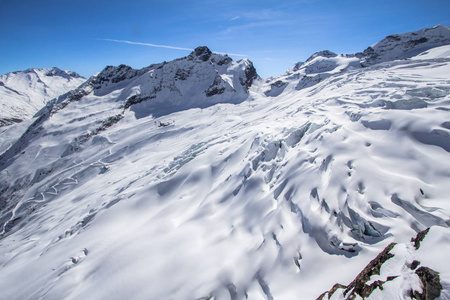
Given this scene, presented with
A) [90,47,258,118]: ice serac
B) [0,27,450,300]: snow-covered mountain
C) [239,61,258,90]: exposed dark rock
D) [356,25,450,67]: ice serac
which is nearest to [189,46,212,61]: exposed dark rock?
[90,47,258,118]: ice serac

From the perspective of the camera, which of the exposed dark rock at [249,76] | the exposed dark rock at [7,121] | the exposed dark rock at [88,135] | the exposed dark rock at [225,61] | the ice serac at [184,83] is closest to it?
the exposed dark rock at [88,135]

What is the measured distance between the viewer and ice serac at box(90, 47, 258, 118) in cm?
5256

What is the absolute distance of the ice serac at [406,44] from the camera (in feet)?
166

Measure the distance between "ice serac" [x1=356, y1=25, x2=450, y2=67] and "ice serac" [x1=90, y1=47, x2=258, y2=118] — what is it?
33.4 metres

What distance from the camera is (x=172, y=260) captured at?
5.66m

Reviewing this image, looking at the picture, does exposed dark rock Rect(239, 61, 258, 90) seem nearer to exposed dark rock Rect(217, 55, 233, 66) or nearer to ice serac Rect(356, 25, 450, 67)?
exposed dark rock Rect(217, 55, 233, 66)

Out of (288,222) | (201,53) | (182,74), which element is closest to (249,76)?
(201,53)

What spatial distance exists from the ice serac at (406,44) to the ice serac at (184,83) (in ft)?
110

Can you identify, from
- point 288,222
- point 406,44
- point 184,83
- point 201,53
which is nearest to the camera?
point 288,222

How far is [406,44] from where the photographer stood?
177 feet

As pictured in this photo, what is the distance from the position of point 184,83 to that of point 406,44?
6031cm

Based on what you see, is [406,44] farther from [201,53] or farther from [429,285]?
[429,285]

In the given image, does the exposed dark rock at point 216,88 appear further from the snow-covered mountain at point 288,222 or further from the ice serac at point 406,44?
the snow-covered mountain at point 288,222

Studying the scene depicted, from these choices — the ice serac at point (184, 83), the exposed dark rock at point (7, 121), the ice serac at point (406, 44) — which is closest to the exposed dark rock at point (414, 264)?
the ice serac at point (184, 83)
